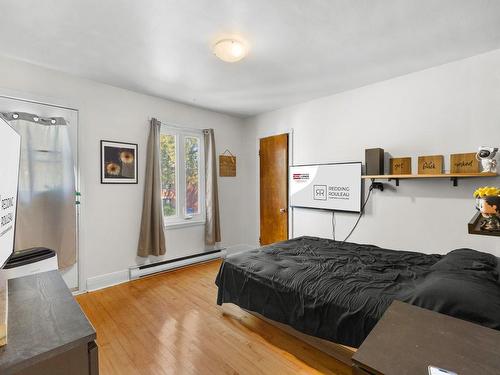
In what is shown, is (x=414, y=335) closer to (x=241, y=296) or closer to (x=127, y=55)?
(x=241, y=296)

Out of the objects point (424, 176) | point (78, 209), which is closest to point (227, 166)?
point (78, 209)

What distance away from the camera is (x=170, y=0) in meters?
1.72

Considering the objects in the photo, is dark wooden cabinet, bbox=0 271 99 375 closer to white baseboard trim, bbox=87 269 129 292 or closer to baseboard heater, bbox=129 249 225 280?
white baseboard trim, bbox=87 269 129 292

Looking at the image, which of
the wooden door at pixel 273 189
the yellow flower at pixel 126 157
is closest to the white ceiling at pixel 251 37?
the yellow flower at pixel 126 157

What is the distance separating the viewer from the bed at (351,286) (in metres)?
1.38

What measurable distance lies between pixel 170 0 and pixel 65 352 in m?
2.02

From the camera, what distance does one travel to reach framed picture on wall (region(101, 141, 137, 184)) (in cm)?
319

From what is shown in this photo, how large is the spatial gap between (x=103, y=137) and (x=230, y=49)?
202 centimetres

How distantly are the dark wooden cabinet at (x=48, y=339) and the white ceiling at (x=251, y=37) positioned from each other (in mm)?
1890

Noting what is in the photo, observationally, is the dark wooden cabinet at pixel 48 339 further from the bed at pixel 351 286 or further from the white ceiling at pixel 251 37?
the white ceiling at pixel 251 37

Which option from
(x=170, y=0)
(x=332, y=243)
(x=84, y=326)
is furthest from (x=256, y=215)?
(x=84, y=326)

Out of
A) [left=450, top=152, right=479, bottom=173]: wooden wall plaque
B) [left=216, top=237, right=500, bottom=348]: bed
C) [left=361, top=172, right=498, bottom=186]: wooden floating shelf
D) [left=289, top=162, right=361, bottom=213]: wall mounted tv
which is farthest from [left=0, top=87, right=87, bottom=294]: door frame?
[left=450, top=152, right=479, bottom=173]: wooden wall plaque

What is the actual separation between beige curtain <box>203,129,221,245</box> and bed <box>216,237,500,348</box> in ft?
5.13

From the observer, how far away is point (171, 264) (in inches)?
149
